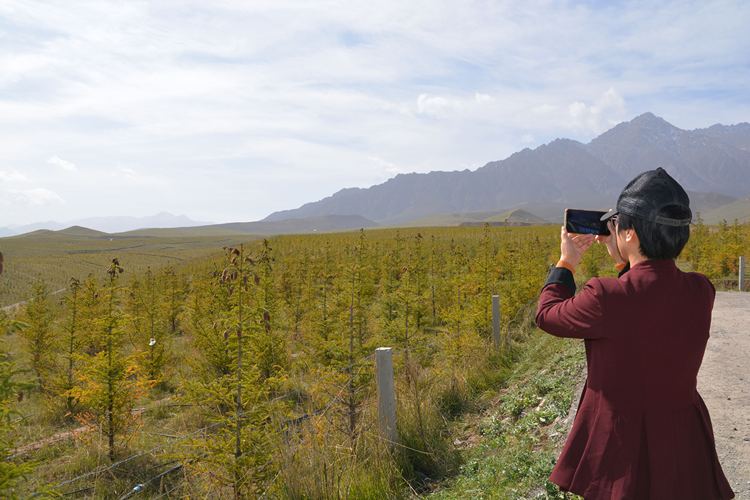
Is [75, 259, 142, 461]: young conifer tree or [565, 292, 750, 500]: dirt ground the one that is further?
[75, 259, 142, 461]: young conifer tree

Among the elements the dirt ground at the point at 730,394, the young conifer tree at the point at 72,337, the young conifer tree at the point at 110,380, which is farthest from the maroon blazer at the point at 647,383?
the young conifer tree at the point at 72,337

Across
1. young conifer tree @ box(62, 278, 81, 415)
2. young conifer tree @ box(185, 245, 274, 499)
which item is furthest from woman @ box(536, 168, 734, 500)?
young conifer tree @ box(62, 278, 81, 415)

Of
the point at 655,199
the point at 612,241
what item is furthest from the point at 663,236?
the point at 612,241

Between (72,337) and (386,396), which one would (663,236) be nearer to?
(386,396)

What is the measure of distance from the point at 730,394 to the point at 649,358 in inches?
205

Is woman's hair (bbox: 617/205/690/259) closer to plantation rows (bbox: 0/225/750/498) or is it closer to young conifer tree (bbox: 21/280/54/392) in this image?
plantation rows (bbox: 0/225/750/498)

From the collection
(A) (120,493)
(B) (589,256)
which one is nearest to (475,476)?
(A) (120,493)

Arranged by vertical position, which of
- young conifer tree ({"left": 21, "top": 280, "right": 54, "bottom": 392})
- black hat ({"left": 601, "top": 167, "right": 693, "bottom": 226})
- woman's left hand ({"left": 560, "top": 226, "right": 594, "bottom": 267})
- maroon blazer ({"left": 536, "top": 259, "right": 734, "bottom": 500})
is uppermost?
black hat ({"left": 601, "top": 167, "right": 693, "bottom": 226})

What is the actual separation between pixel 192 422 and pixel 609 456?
9704mm

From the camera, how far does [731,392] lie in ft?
18.4

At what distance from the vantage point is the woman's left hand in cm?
209

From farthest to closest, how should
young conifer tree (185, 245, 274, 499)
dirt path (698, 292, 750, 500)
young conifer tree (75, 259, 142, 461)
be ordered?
young conifer tree (75, 259, 142, 461)
young conifer tree (185, 245, 274, 499)
dirt path (698, 292, 750, 500)

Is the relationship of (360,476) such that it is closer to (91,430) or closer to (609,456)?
(609,456)

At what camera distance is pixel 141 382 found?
25.5ft
